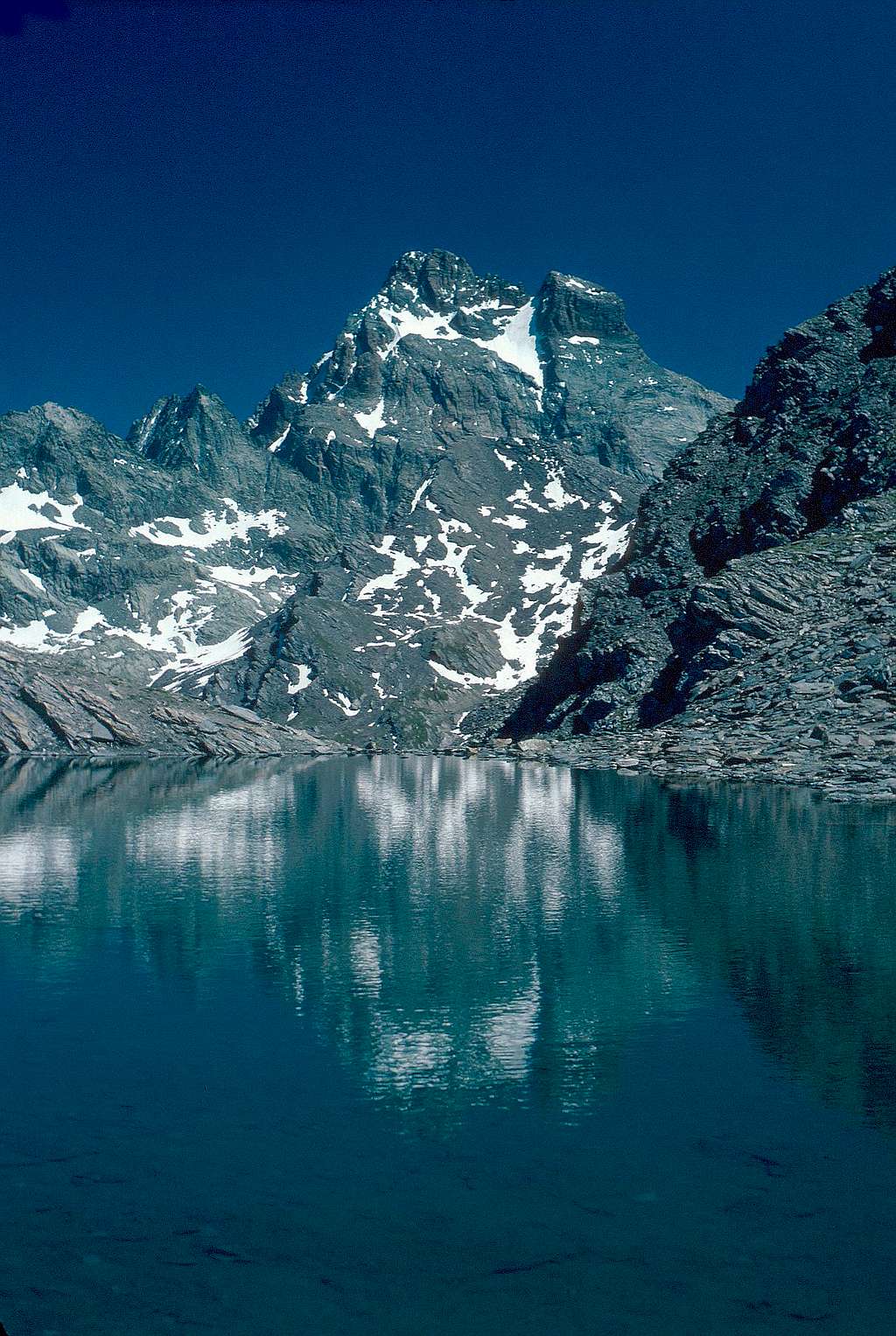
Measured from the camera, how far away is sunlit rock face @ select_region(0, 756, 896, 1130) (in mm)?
26159

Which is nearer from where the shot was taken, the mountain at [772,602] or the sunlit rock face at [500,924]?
the sunlit rock face at [500,924]

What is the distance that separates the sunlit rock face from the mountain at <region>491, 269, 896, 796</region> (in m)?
21.4

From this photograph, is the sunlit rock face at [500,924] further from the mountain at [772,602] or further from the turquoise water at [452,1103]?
the mountain at [772,602]

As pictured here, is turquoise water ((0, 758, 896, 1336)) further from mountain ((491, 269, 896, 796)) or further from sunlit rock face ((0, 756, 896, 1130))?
mountain ((491, 269, 896, 796))

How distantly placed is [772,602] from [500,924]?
97.9 meters

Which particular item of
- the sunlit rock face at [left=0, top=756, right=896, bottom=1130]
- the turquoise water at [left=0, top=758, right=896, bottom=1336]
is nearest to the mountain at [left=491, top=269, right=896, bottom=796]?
the sunlit rock face at [left=0, top=756, right=896, bottom=1130]

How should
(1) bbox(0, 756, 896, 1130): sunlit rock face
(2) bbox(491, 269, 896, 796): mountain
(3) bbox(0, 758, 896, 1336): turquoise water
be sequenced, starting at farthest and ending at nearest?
(2) bbox(491, 269, 896, 796): mountain → (1) bbox(0, 756, 896, 1130): sunlit rock face → (3) bbox(0, 758, 896, 1336): turquoise water

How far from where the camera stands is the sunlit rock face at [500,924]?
26.2m

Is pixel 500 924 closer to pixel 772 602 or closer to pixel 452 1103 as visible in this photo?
pixel 452 1103

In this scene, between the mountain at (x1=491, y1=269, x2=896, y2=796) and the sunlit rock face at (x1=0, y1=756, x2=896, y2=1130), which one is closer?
the sunlit rock face at (x1=0, y1=756, x2=896, y2=1130)

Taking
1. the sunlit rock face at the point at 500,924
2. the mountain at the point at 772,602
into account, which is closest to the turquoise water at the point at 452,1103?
the sunlit rock face at the point at 500,924

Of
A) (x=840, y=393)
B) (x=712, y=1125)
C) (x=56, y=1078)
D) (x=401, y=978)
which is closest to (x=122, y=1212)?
(x=56, y=1078)

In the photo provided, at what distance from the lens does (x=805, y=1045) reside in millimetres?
26250

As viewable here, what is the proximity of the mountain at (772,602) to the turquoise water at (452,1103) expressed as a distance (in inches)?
1891
